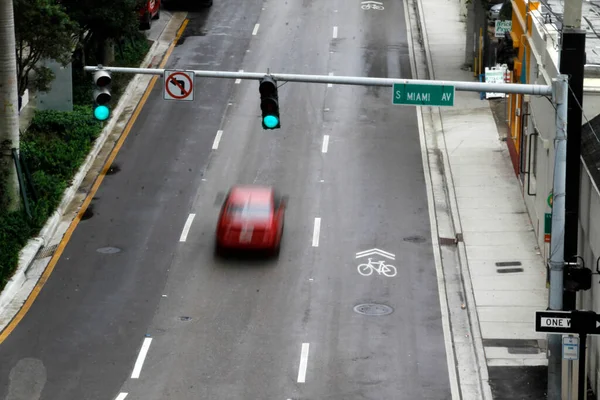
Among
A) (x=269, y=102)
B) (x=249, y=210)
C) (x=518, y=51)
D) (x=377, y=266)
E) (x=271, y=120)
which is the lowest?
(x=377, y=266)

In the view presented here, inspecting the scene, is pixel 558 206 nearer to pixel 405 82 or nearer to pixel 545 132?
pixel 405 82

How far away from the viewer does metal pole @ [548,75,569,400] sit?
62.1 ft

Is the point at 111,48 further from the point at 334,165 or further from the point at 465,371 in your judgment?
the point at 465,371

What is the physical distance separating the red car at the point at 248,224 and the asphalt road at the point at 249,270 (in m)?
0.60

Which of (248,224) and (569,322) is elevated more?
(569,322)

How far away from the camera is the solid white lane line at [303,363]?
1003 inches

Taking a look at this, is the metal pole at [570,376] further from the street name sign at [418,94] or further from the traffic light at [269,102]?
the traffic light at [269,102]

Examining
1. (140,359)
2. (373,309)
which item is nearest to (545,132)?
(373,309)

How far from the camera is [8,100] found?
1261 inches

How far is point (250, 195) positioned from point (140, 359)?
24.4 feet

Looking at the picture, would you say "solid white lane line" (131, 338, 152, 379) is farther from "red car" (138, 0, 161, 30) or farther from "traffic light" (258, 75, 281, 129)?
"red car" (138, 0, 161, 30)

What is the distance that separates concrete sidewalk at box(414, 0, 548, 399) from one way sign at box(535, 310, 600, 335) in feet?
17.0

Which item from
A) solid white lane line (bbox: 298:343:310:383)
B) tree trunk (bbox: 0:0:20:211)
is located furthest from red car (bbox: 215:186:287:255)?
tree trunk (bbox: 0:0:20:211)

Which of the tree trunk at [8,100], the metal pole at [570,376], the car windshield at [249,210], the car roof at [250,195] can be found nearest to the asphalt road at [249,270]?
the car windshield at [249,210]
